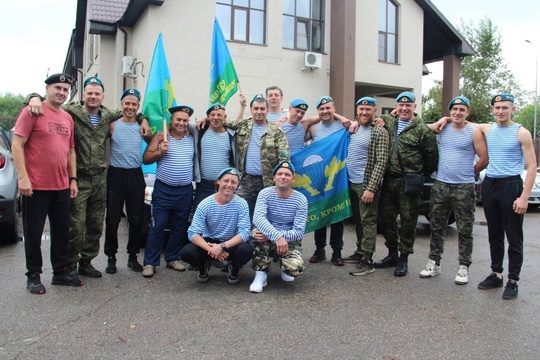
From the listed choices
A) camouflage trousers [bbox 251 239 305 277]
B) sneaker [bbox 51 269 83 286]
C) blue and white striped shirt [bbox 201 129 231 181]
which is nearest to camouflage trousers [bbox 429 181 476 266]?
camouflage trousers [bbox 251 239 305 277]

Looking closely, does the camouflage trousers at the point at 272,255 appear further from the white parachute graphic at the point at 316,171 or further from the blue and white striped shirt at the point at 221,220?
the white parachute graphic at the point at 316,171

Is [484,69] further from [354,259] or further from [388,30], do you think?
[354,259]

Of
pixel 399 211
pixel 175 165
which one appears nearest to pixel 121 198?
pixel 175 165

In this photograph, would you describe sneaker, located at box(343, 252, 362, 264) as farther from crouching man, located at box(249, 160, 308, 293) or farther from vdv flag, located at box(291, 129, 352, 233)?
crouching man, located at box(249, 160, 308, 293)

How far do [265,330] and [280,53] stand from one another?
1295 centimetres

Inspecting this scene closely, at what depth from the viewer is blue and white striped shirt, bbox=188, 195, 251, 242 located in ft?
Result: 16.6

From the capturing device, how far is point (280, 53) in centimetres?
1570

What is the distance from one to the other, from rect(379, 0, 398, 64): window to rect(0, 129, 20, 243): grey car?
13.7 m

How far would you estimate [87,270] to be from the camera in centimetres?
536

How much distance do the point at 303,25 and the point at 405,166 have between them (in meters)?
12.0

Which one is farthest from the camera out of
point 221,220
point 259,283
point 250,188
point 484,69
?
point 484,69

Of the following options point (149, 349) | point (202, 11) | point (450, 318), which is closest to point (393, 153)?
point (450, 318)

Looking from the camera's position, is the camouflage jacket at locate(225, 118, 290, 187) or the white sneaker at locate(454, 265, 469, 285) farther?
the camouflage jacket at locate(225, 118, 290, 187)

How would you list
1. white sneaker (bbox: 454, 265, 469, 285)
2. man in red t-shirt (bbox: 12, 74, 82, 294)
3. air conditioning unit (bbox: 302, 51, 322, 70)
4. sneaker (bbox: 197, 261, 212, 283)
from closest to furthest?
man in red t-shirt (bbox: 12, 74, 82, 294) < sneaker (bbox: 197, 261, 212, 283) < white sneaker (bbox: 454, 265, 469, 285) < air conditioning unit (bbox: 302, 51, 322, 70)
